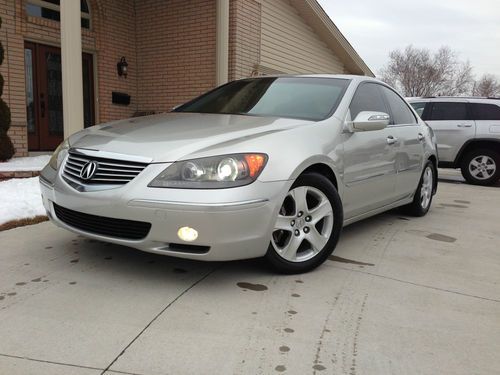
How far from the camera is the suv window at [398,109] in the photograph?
16.6 ft

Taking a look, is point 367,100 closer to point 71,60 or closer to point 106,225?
point 106,225

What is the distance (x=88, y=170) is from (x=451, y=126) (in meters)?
8.92

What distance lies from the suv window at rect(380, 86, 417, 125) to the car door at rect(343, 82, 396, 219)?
0.64 feet

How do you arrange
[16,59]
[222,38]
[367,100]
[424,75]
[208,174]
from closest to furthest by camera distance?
[208,174] → [367,100] → [16,59] → [222,38] → [424,75]

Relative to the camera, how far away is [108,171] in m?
3.13

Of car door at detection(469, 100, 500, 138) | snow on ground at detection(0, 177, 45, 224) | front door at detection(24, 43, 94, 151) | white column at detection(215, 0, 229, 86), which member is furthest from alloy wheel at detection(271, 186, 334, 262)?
car door at detection(469, 100, 500, 138)

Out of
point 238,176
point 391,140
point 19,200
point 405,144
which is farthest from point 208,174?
point 19,200

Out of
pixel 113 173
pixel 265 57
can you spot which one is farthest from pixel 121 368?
pixel 265 57

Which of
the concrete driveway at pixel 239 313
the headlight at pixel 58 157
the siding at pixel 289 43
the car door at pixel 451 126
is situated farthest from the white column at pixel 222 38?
the headlight at pixel 58 157

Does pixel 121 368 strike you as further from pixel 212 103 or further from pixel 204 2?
pixel 204 2

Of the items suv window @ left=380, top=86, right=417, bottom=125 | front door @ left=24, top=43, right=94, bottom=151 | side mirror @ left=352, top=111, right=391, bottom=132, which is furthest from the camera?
front door @ left=24, top=43, right=94, bottom=151

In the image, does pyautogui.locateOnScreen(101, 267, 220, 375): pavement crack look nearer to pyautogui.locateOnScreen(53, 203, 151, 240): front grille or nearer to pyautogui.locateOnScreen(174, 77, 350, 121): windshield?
pyautogui.locateOnScreen(53, 203, 151, 240): front grille

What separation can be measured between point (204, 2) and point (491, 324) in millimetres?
8864

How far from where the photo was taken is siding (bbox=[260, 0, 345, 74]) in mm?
11234
